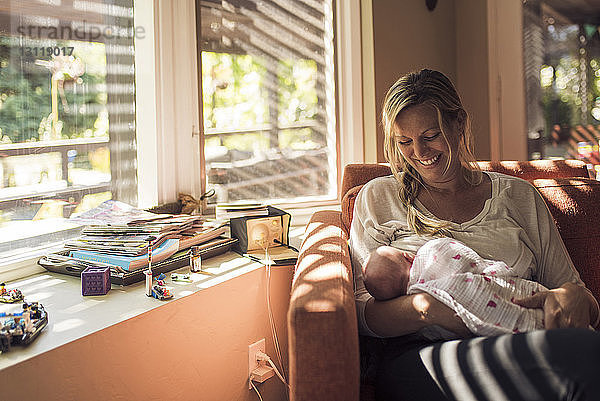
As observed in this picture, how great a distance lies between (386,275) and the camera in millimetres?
1393

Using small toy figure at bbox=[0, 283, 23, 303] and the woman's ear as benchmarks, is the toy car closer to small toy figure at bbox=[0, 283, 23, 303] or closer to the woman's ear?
small toy figure at bbox=[0, 283, 23, 303]

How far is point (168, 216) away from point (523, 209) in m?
1.12

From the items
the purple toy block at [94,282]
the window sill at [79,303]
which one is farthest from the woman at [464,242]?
the purple toy block at [94,282]

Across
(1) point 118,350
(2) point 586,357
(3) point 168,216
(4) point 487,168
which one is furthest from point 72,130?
(2) point 586,357

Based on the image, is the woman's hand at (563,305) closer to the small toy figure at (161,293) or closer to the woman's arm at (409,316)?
the woman's arm at (409,316)

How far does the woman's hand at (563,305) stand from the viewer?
4.09 ft

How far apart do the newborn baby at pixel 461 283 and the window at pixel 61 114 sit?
42.2 inches

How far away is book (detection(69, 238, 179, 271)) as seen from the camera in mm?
1615

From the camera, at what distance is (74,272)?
1.68 metres

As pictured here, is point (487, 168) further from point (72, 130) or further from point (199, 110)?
point (72, 130)

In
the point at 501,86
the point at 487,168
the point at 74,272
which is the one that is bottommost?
the point at 74,272

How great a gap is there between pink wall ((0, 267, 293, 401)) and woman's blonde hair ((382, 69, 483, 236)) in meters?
0.53

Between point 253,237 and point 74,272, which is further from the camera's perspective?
point 253,237

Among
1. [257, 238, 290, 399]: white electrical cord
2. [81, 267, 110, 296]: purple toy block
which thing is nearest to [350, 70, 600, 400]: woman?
[257, 238, 290, 399]: white electrical cord
